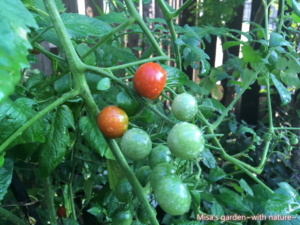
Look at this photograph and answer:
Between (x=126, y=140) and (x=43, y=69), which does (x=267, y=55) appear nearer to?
(x=126, y=140)

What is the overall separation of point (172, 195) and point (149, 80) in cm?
16

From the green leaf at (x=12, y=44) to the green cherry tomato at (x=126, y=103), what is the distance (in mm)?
165

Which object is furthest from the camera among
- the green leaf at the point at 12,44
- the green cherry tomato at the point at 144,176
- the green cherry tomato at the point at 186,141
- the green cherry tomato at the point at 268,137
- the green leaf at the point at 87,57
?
the green cherry tomato at the point at 268,137

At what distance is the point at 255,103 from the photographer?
186cm

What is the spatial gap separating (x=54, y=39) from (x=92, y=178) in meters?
0.45

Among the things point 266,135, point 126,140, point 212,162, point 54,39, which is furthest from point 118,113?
point 266,135

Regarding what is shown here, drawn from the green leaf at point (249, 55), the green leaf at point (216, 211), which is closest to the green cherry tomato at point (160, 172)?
the green leaf at point (216, 211)

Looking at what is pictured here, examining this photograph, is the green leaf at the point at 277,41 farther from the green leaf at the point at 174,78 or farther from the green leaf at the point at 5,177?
the green leaf at the point at 5,177

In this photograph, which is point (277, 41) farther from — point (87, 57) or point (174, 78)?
point (87, 57)

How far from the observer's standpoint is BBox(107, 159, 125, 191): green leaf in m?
0.63

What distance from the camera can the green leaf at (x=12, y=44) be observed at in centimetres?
22

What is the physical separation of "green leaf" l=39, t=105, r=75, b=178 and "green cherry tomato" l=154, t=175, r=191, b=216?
220mm

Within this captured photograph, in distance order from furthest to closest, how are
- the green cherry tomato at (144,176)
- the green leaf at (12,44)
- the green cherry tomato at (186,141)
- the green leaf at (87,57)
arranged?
the green leaf at (87,57)
the green cherry tomato at (144,176)
the green cherry tomato at (186,141)
the green leaf at (12,44)

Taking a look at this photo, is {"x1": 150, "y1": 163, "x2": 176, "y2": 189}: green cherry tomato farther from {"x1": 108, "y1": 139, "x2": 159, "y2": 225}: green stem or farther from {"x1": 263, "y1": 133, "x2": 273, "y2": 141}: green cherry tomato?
{"x1": 263, "y1": 133, "x2": 273, "y2": 141}: green cherry tomato
